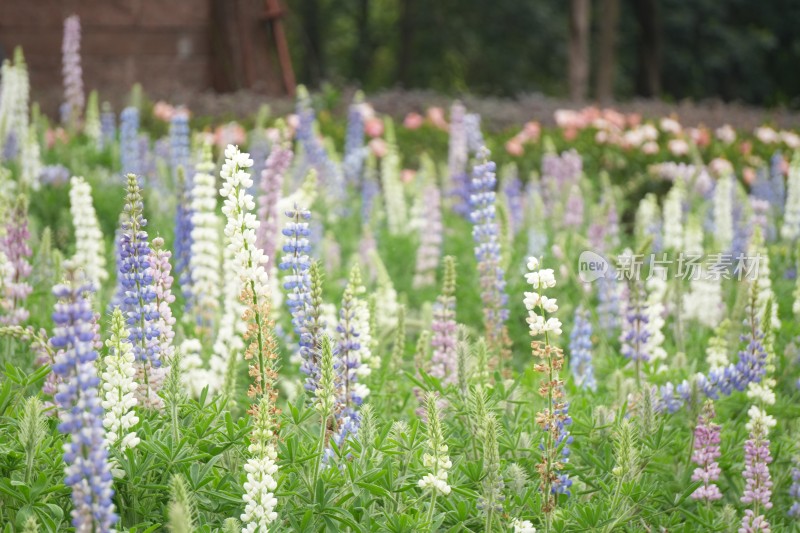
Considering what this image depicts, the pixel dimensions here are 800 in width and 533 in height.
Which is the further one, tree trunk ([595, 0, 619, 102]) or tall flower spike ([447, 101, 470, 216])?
tree trunk ([595, 0, 619, 102])

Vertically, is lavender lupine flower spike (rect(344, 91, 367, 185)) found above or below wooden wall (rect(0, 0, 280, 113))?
below

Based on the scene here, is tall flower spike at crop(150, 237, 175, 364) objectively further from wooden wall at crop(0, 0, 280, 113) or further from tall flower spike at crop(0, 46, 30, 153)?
wooden wall at crop(0, 0, 280, 113)

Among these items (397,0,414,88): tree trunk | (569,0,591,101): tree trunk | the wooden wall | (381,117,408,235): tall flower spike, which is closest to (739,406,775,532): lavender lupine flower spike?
(381,117,408,235): tall flower spike

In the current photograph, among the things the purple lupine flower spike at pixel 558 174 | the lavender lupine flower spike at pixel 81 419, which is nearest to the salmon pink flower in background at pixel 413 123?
the purple lupine flower spike at pixel 558 174

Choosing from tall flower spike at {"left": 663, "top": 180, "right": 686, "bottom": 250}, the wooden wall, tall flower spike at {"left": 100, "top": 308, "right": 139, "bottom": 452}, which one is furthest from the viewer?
the wooden wall

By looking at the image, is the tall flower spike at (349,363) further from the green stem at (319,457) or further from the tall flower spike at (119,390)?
the tall flower spike at (119,390)

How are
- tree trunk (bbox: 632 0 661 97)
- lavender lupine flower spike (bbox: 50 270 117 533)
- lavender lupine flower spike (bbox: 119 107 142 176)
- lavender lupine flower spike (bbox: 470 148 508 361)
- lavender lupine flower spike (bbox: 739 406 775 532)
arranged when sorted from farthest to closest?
tree trunk (bbox: 632 0 661 97) < lavender lupine flower spike (bbox: 119 107 142 176) < lavender lupine flower spike (bbox: 470 148 508 361) < lavender lupine flower spike (bbox: 739 406 775 532) < lavender lupine flower spike (bbox: 50 270 117 533)

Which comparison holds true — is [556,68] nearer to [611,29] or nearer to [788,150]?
[611,29]

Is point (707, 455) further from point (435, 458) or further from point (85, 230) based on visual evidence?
point (85, 230)

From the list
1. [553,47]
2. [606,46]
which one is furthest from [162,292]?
[553,47]

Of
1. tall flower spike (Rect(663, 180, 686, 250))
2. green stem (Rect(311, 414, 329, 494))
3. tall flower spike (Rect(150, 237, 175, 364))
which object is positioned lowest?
green stem (Rect(311, 414, 329, 494))

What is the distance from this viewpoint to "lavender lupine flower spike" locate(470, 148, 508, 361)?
13.4 ft

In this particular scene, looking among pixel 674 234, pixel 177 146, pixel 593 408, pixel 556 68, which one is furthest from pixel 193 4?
pixel 556 68

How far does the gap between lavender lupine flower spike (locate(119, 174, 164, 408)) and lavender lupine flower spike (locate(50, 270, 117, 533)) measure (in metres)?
0.66
